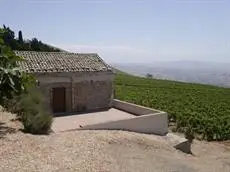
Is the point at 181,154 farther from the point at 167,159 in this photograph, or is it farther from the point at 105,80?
the point at 105,80

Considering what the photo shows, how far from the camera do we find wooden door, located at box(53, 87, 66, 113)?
22.1 m

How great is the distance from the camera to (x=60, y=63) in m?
23.1

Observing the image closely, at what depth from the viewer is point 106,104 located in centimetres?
2397

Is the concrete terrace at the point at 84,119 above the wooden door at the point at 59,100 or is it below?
below

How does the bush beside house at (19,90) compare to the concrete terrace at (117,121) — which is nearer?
the bush beside house at (19,90)

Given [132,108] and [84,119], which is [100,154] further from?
[132,108]

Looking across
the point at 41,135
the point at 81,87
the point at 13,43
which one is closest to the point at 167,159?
the point at 41,135

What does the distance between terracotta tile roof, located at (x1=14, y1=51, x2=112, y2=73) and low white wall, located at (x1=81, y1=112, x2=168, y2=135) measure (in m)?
5.78

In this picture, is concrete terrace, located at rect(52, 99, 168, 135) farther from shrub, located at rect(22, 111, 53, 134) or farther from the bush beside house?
the bush beside house

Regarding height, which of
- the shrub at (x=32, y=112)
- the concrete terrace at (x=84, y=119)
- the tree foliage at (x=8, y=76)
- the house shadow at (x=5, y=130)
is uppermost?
the tree foliage at (x=8, y=76)

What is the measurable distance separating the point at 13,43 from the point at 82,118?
26128 millimetres

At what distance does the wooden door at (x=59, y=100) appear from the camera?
869 inches

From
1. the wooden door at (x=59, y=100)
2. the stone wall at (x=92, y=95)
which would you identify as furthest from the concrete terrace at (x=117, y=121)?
the wooden door at (x=59, y=100)

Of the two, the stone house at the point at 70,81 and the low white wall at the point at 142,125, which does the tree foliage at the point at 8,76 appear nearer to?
the low white wall at the point at 142,125
